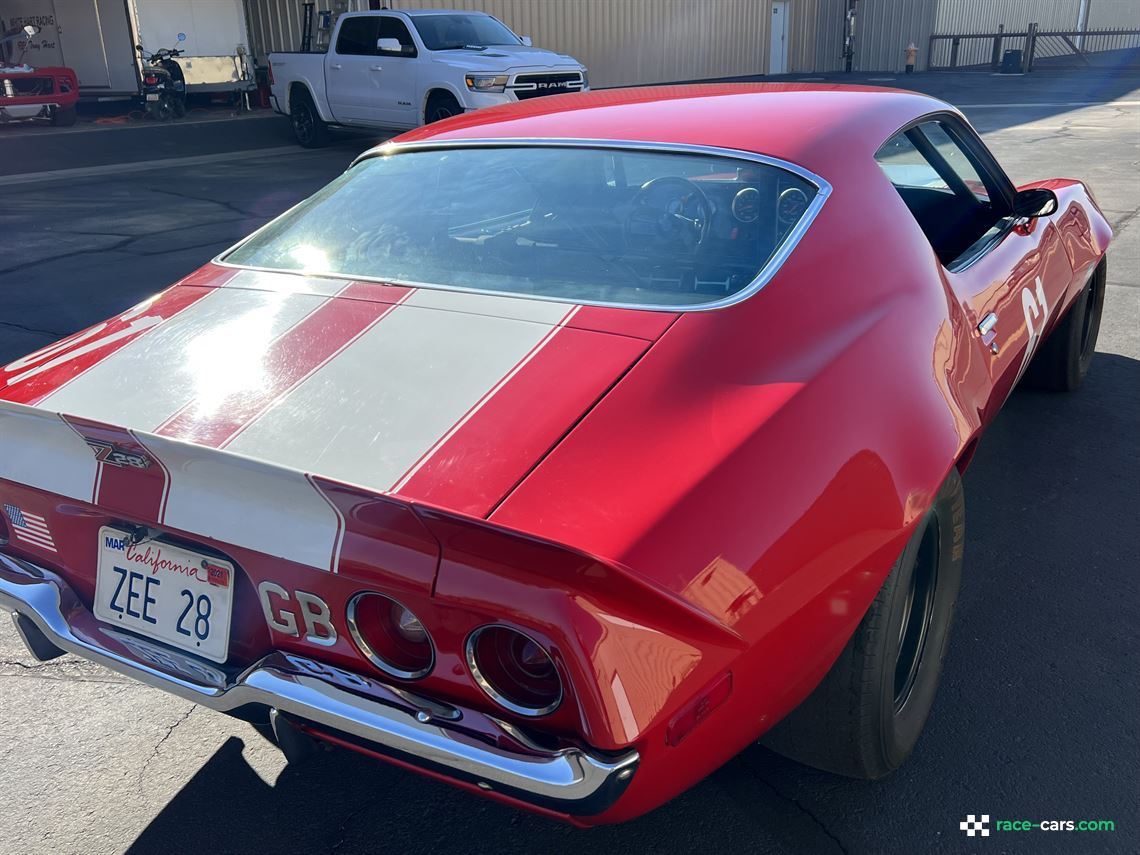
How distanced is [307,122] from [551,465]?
13812 mm

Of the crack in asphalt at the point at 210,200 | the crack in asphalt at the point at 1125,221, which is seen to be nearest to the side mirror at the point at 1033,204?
the crack in asphalt at the point at 1125,221

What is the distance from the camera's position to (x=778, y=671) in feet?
5.62

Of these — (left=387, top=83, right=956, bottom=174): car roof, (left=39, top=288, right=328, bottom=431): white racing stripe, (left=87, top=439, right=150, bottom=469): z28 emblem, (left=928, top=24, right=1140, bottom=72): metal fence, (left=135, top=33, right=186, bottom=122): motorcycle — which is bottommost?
(left=928, top=24, right=1140, bottom=72): metal fence

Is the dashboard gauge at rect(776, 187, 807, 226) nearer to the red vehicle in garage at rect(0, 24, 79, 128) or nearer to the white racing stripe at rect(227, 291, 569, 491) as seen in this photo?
the white racing stripe at rect(227, 291, 569, 491)

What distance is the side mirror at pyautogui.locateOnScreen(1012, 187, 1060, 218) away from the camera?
327 cm

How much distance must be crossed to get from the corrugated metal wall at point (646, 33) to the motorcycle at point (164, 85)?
13.6ft

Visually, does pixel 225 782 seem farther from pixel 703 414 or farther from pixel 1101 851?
pixel 1101 851

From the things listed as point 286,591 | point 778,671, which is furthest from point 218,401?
point 778,671

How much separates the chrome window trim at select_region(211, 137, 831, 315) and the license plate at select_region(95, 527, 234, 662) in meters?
0.79

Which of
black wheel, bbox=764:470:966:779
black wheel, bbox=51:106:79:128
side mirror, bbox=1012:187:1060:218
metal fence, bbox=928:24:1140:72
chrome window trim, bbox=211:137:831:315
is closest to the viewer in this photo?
black wheel, bbox=764:470:966:779

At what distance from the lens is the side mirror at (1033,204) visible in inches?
129

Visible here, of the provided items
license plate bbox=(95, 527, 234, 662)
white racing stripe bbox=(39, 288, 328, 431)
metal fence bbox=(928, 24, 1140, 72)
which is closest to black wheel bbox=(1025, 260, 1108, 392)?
white racing stripe bbox=(39, 288, 328, 431)

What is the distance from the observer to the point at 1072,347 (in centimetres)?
426

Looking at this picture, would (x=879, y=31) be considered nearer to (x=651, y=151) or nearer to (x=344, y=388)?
(x=651, y=151)
